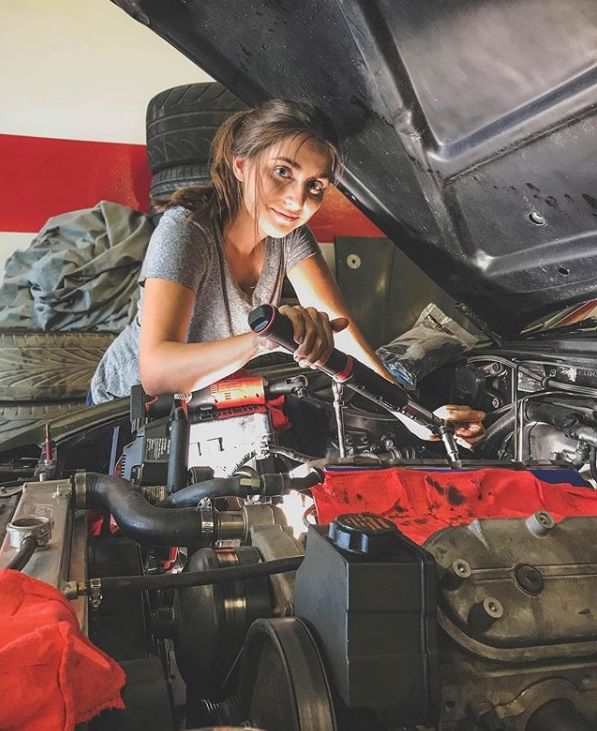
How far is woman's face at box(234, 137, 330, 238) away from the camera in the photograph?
1358 mm

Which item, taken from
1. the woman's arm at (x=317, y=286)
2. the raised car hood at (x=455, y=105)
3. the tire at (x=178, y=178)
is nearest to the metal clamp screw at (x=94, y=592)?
the raised car hood at (x=455, y=105)

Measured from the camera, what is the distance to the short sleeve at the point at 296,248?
1811mm

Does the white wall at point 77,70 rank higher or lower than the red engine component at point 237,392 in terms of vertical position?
higher

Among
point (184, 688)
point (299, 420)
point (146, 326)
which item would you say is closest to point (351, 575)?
point (184, 688)

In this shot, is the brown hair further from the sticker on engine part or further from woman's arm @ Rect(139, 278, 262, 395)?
the sticker on engine part

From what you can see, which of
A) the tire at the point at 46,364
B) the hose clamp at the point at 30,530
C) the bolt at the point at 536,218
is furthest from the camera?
the tire at the point at 46,364

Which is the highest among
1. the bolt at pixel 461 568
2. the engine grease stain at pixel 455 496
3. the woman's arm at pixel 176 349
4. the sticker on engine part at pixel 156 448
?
the woman's arm at pixel 176 349

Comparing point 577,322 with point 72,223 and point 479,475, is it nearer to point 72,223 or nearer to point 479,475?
point 479,475

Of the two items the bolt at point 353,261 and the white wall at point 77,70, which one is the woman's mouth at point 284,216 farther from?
the white wall at point 77,70

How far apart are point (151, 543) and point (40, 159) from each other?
292 centimetres

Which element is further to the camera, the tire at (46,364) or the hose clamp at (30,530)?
the tire at (46,364)

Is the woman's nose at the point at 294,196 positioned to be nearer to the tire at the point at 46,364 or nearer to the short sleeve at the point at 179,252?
the short sleeve at the point at 179,252

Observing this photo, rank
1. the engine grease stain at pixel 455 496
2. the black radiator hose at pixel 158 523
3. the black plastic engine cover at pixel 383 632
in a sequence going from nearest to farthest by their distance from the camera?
1. the black plastic engine cover at pixel 383 632
2. the black radiator hose at pixel 158 523
3. the engine grease stain at pixel 455 496

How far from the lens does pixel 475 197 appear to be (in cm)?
113
